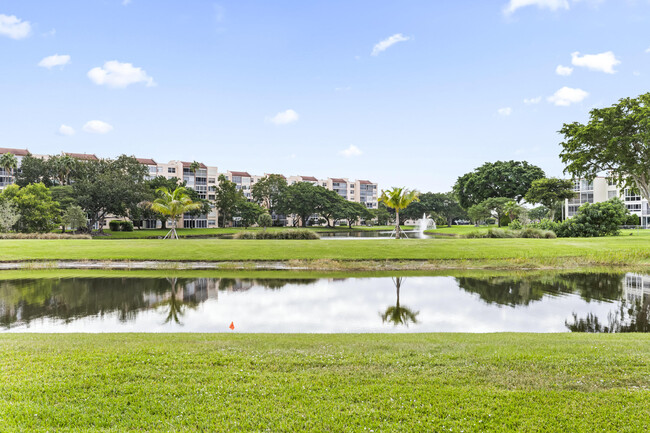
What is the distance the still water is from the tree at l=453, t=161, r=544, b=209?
204 ft

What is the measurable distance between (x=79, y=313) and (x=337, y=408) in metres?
12.1

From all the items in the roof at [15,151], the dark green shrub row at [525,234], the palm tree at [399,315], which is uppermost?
the roof at [15,151]

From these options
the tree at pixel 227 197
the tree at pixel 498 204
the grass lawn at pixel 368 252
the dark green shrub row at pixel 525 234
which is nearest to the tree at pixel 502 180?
the tree at pixel 498 204

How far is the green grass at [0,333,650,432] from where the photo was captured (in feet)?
16.3

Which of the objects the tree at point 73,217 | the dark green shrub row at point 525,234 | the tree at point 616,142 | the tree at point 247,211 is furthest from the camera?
the tree at point 247,211

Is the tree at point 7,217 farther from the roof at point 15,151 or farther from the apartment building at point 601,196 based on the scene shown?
the apartment building at point 601,196

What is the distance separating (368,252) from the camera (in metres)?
29.4

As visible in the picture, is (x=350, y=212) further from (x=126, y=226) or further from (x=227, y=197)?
(x=126, y=226)

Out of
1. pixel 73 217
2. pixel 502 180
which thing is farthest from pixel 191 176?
pixel 502 180

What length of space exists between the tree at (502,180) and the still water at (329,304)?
204 feet

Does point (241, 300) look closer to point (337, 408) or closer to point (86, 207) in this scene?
point (337, 408)

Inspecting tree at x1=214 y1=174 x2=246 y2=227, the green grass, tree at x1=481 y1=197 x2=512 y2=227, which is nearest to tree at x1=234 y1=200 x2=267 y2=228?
tree at x1=214 y1=174 x2=246 y2=227

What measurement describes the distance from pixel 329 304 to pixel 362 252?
1447 cm

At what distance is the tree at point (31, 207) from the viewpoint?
2120 inches
